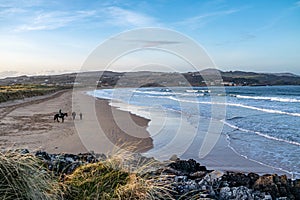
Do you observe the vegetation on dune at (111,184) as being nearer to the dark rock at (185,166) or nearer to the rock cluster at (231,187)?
the rock cluster at (231,187)

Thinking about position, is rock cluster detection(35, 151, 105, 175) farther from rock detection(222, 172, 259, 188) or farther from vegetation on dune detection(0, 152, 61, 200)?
rock detection(222, 172, 259, 188)

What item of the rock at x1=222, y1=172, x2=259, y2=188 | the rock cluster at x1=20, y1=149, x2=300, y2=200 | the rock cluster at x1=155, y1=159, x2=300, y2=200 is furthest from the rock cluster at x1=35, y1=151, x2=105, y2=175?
the rock at x1=222, y1=172, x2=259, y2=188

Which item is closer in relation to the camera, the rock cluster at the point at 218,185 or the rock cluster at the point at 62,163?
the rock cluster at the point at 218,185

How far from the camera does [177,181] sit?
503 cm

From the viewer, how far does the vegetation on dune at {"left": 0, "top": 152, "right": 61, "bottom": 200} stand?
11.5 feet

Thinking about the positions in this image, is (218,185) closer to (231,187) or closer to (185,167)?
(231,187)

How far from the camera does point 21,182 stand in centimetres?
359

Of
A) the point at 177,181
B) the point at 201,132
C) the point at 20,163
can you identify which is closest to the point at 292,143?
the point at 201,132

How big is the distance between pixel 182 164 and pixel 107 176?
7.94ft

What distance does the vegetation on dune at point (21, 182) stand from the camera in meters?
3.50

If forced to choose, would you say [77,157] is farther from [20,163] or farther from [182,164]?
[20,163]

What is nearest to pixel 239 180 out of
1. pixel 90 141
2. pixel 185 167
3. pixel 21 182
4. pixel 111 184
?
pixel 185 167

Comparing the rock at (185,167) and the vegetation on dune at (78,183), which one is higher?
the vegetation on dune at (78,183)

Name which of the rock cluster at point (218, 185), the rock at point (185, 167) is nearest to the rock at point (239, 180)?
the rock cluster at point (218, 185)
